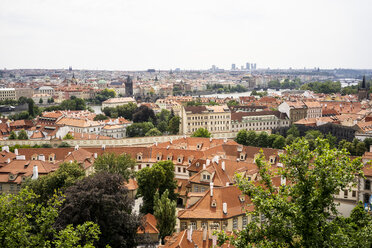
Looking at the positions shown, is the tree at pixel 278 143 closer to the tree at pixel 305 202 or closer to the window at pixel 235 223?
the window at pixel 235 223

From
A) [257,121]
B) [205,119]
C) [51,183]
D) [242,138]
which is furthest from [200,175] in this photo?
[257,121]

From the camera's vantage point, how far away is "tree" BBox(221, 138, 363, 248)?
12.2 m

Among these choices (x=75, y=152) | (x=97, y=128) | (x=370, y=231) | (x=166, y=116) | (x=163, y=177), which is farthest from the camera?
(x=166, y=116)

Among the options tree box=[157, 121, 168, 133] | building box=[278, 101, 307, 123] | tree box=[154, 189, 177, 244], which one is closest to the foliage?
tree box=[157, 121, 168, 133]

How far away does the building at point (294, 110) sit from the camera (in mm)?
90375

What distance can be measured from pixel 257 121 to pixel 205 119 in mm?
11948

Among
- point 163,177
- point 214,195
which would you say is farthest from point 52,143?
point 214,195

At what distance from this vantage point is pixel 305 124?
244ft

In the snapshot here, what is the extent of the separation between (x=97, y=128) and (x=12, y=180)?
49541mm

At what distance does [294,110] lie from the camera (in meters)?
91.1

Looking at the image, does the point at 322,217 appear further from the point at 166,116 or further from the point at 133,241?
the point at 166,116

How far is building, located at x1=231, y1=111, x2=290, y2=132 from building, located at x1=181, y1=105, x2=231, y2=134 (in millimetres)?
1878

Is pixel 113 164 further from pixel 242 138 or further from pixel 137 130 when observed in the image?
pixel 137 130

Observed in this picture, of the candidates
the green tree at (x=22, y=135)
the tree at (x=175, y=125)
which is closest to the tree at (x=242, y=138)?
the tree at (x=175, y=125)
